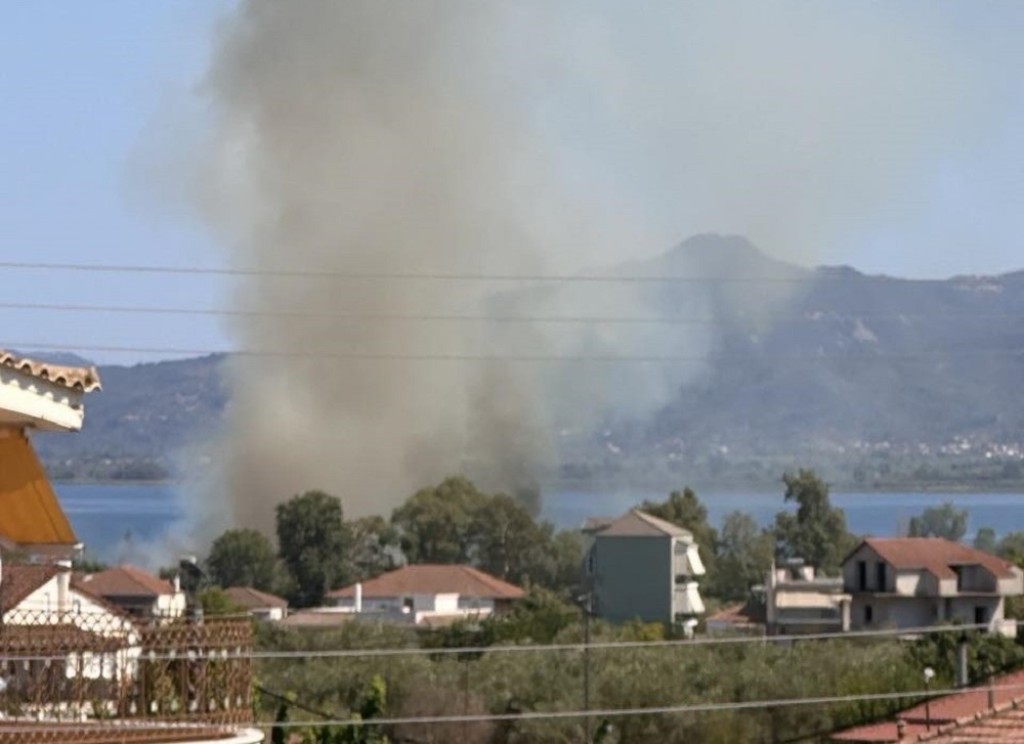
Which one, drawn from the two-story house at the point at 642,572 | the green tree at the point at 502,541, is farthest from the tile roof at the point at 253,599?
the green tree at the point at 502,541

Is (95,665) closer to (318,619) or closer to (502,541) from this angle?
(318,619)

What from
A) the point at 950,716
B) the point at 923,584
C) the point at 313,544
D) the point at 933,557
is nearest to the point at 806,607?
the point at 923,584

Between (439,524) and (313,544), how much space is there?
6.37 m

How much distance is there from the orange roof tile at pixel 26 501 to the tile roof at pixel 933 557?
55783 millimetres

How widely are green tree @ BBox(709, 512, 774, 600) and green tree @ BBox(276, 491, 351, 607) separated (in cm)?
1241

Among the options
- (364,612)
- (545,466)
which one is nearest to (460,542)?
(364,612)

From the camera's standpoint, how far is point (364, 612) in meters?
73.2

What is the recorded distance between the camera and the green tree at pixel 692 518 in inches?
3807

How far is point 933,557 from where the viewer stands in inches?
2625

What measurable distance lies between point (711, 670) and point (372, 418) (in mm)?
82223

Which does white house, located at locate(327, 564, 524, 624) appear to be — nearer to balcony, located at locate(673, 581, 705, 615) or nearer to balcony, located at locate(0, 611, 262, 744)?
balcony, located at locate(673, 581, 705, 615)

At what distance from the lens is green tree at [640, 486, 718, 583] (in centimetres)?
9669

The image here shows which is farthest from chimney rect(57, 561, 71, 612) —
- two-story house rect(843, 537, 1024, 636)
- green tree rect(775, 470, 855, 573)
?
green tree rect(775, 470, 855, 573)

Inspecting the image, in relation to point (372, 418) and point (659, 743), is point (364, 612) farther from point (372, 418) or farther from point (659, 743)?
point (372, 418)
